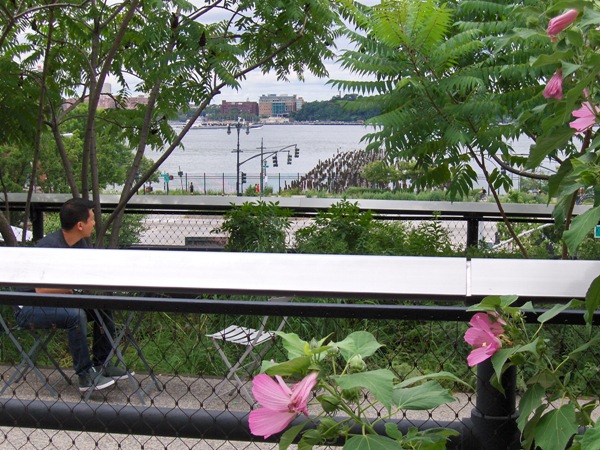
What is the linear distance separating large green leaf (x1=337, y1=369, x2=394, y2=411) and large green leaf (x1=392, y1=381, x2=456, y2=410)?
12 cm

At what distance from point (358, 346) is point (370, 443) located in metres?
0.17

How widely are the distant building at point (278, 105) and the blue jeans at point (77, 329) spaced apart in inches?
496

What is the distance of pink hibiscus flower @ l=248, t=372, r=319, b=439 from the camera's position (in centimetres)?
120

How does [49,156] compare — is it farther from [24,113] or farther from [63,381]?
[63,381]

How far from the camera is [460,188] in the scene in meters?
6.09

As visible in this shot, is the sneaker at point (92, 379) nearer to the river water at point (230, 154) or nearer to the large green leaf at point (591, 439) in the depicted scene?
the large green leaf at point (591, 439)

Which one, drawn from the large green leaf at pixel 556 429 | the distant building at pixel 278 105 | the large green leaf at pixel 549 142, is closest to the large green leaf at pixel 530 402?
the large green leaf at pixel 556 429

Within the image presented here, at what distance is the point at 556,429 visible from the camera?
4.70 ft

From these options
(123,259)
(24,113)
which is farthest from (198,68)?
(123,259)

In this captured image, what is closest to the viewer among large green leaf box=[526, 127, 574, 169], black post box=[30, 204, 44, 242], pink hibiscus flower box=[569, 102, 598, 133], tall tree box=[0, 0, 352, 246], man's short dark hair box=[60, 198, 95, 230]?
pink hibiscus flower box=[569, 102, 598, 133]

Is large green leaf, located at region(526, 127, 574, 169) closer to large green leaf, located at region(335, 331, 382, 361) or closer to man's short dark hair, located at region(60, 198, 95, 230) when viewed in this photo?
large green leaf, located at region(335, 331, 382, 361)

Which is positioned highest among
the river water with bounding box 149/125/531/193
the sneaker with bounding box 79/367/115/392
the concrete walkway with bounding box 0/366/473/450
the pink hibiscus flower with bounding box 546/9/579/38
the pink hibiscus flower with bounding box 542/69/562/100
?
the pink hibiscus flower with bounding box 546/9/579/38

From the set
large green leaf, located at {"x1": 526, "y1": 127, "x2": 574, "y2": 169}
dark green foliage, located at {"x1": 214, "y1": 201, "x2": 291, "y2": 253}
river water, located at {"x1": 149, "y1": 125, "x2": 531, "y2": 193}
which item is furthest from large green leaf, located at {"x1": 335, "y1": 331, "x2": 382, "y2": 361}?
river water, located at {"x1": 149, "y1": 125, "x2": 531, "y2": 193}

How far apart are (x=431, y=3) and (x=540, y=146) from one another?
363 cm
